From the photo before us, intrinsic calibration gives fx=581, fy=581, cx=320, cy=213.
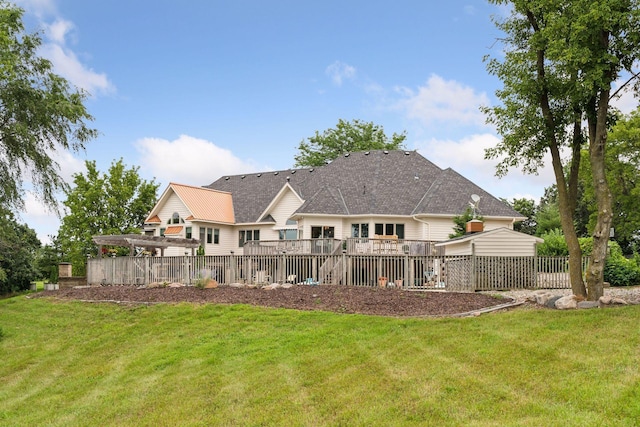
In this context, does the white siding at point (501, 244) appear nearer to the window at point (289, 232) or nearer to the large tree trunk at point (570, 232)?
the large tree trunk at point (570, 232)

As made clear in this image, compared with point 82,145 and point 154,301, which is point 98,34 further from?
point 154,301

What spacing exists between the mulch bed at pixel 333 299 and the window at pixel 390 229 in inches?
543

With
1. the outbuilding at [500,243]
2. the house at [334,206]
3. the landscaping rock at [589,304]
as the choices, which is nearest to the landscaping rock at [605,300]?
the landscaping rock at [589,304]

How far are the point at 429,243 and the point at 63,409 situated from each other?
2212 cm

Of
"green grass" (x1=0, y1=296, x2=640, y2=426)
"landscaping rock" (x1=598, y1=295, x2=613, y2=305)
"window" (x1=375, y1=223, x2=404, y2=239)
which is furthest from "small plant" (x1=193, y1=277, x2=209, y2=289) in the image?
"window" (x1=375, y1=223, x2=404, y2=239)

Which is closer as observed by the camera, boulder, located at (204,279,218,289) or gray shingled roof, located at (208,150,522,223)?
boulder, located at (204,279,218,289)

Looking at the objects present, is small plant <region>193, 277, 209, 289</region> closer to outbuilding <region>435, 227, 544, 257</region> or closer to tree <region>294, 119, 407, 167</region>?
outbuilding <region>435, 227, 544, 257</region>

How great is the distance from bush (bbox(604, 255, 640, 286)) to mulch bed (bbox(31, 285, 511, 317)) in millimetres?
11259

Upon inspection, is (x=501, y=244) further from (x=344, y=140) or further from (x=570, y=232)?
(x=344, y=140)

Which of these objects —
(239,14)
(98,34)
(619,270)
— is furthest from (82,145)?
(619,270)

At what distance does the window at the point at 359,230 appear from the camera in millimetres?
33969

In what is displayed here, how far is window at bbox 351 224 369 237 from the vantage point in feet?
111

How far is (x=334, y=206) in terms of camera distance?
33906mm

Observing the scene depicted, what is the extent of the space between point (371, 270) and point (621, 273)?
1204cm
